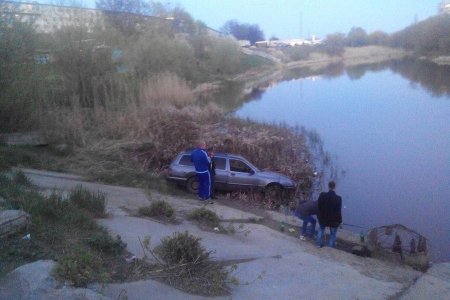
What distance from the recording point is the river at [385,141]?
15.8m

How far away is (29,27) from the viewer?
18531 mm

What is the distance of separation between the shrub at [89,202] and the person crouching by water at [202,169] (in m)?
3.88

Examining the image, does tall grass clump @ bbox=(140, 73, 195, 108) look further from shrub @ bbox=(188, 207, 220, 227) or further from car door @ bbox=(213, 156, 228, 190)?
shrub @ bbox=(188, 207, 220, 227)

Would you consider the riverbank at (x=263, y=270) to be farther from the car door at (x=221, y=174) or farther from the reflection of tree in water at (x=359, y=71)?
the reflection of tree in water at (x=359, y=71)

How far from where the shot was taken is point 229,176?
16.0 metres

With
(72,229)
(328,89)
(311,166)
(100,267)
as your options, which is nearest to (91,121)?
(311,166)

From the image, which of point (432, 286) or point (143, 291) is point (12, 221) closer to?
point (143, 291)

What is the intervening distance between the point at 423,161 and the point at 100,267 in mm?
19545

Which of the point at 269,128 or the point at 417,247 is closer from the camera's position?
the point at 417,247

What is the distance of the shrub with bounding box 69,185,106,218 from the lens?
29.9 feet

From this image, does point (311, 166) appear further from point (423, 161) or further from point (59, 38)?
point (59, 38)

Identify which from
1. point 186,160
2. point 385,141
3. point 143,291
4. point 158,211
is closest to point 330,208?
point 158,211

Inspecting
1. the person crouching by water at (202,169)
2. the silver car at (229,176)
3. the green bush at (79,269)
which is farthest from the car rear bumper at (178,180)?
the green bush at (79,269)

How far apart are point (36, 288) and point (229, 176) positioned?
11244 millimetres
